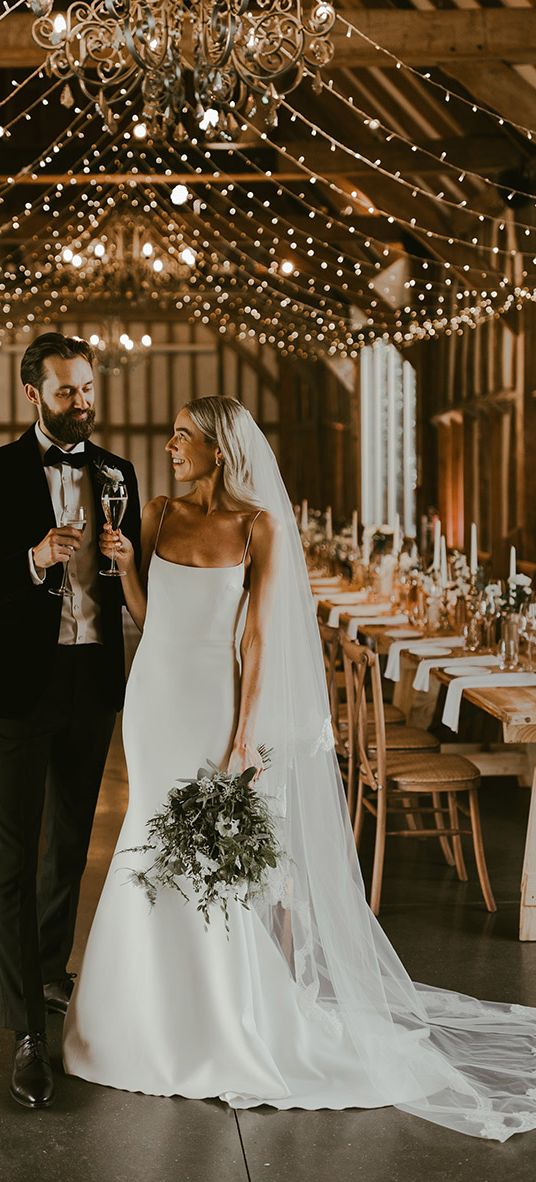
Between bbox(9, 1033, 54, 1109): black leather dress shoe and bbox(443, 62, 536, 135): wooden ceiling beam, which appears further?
bbox(443, 62, 536, 135): wooden ceiling beam

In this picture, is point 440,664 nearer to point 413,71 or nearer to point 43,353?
point 413,71

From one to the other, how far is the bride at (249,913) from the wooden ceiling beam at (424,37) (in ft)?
15.9

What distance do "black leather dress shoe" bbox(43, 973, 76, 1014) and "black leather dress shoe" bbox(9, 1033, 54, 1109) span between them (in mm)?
407

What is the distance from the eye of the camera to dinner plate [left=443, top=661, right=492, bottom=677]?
5.54 meters

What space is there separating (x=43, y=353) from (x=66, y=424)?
0.19 meters

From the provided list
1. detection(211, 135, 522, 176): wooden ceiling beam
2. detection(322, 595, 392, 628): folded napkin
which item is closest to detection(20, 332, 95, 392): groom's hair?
detection(322, 595, 392, 628): folded napkin

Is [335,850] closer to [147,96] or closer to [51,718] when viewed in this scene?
[51,718]

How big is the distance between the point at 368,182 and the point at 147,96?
520 cm

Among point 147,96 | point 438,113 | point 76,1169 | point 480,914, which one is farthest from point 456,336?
point 76,1169

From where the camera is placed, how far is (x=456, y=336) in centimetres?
1179

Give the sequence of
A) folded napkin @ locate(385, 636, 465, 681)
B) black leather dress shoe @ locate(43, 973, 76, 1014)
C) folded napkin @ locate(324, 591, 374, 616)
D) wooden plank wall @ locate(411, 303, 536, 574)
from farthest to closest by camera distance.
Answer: wooden plank wall @ locate(411, 303, 536, 574) < folded napkin @ locate(324, 591, 374, 616) < folded napkin @ locate(385, 636, 465, 681) < black leather dress shoe @ locate(43, 973, 76, 1014)

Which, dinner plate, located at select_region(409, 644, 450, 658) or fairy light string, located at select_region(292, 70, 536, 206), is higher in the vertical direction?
fairy light string, located at select_region(292, 70, 536, 206)

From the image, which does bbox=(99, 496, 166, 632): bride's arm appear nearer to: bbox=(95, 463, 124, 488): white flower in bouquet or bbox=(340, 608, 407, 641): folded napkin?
bbox=(95, 463, 124, 488): white flower in bouquet

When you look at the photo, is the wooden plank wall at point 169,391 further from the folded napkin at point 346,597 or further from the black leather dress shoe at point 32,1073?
the black leather dress shoe at point 32,1073
